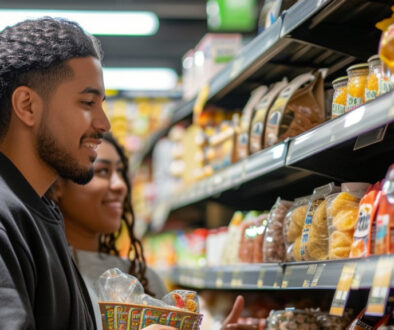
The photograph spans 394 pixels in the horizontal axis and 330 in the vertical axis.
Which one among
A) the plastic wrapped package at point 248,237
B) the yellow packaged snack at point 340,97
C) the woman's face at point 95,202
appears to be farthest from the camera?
the woman's face at point 95,202

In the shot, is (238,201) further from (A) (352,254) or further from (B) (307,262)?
(A) (352,254)

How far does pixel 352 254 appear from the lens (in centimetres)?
168

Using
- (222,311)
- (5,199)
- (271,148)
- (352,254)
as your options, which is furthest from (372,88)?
(222,311)

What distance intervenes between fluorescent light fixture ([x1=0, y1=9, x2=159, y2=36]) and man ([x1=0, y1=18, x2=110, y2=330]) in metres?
4.62

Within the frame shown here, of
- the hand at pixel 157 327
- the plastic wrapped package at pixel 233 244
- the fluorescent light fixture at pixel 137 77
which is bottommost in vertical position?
the hand at pixel 157 327

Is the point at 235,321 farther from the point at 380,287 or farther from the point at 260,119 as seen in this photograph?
the point at 380,287

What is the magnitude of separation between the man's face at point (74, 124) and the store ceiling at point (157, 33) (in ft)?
15.2

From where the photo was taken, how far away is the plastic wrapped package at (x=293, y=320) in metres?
2.12

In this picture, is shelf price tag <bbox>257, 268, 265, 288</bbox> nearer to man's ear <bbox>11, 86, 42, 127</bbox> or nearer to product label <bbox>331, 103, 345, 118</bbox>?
product label <bbox>331, 103, 345, 118</bbox>

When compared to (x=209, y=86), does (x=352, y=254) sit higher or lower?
lower

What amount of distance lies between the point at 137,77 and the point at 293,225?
6191 millimetres

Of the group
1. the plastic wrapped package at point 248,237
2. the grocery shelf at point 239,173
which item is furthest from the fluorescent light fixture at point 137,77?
the plastic wrapped package at point 248,237

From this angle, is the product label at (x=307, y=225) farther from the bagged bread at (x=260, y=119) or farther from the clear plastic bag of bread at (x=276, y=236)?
the bagged bread at (x=260, y=119)

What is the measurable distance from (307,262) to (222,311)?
165cm
